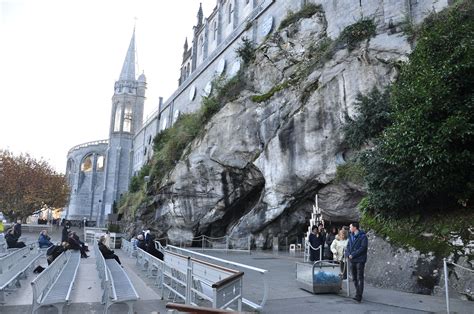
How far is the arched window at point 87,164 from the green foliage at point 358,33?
69.0 metres

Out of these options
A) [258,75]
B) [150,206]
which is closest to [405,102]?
[258,75]

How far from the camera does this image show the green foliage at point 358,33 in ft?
60.7

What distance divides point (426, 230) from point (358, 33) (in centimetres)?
1201

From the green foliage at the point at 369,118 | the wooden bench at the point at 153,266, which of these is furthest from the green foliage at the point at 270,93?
the wooden bench at the point at 153,266

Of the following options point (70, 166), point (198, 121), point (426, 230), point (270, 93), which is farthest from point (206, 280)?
point (70, 166)

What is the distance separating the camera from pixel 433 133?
9.38 meters

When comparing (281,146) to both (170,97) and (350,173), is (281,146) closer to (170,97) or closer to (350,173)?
(350,173)

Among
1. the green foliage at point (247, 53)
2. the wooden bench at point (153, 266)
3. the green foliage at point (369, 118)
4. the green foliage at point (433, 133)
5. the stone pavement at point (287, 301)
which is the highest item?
the green foliage at point (247, 53)

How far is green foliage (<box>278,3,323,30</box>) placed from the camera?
75.7 ft

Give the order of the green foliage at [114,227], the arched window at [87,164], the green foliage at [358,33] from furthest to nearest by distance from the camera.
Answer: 1. the arched window at [87,164]
2. the green foliage at [114,227]
3. the green foliage at [358,33]

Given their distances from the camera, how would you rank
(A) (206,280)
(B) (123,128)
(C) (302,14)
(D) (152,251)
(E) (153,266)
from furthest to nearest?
1. (B) (123,128)
2. (C) (302,14)
3. (D) (152,251)
4. (E) (153,266)
5. (A) (206,280)

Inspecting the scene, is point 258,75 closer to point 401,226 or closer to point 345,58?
point 345,58

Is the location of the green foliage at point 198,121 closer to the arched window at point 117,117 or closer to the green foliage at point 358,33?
the green foliage at point 358,33

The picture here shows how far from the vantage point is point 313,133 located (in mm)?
18047
